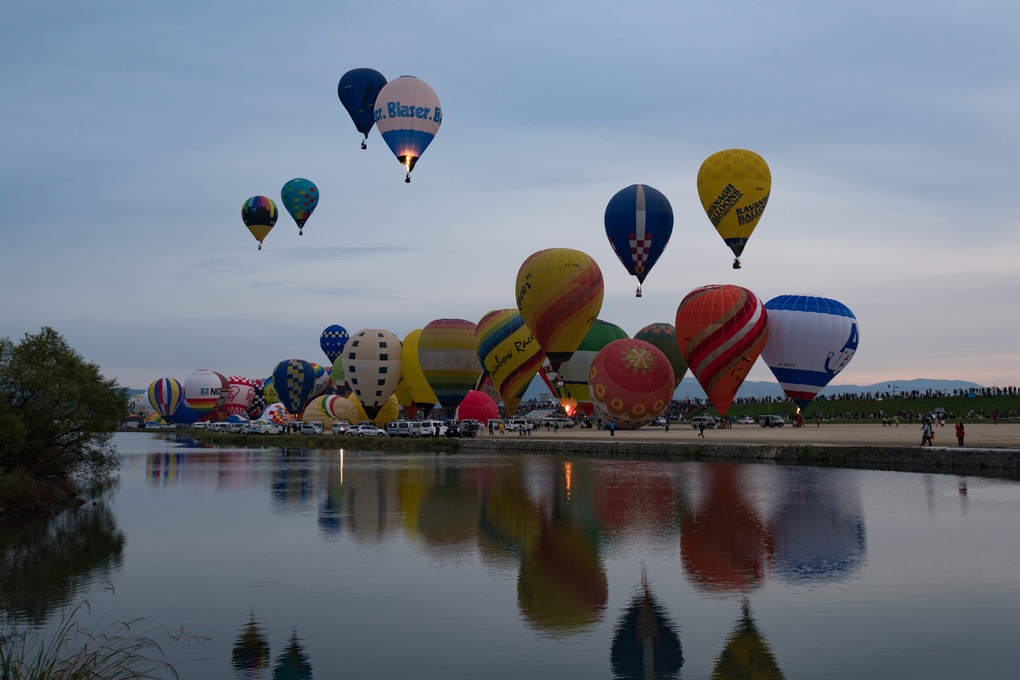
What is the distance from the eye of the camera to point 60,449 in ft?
115

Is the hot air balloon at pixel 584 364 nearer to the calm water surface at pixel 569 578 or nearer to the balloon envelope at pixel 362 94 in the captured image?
the balloon envelope at pixel 362 94

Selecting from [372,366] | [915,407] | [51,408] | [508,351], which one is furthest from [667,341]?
[51,408]

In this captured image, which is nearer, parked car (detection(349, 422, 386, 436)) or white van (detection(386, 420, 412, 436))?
white van (detection(386, 420, 412, 436))

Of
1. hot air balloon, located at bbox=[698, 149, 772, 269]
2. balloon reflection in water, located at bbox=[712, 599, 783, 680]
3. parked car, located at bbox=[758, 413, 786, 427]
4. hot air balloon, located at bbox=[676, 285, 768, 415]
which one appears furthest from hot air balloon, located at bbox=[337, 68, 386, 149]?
balloon reflection in water, located at bbox=[712, 599, 783, 680]

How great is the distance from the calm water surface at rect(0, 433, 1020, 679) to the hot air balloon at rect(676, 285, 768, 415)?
27.6m

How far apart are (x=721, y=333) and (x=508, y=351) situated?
17.9 metres

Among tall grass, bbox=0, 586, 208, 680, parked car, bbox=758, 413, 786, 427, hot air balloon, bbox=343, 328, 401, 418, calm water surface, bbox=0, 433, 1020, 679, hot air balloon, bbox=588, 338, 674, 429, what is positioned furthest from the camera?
hot air balloon, bbox=343, 328, 401, 418

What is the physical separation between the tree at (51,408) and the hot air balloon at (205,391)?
109 metres

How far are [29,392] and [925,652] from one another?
31.1 meters

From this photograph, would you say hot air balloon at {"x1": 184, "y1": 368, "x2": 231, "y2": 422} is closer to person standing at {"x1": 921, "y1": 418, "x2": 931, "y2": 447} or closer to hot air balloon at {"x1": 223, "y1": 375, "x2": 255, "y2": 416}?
hot air balloon at {"x1": 223, "y1": 375, "x2": 255, "y2": 416}

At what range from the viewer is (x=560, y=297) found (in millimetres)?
61500

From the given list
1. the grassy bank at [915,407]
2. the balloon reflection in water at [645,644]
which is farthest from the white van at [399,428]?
the balloon reflection in water at [645,644]

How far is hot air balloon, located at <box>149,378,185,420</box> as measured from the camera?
484 feet

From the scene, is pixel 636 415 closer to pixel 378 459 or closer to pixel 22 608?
pixel 378 459
